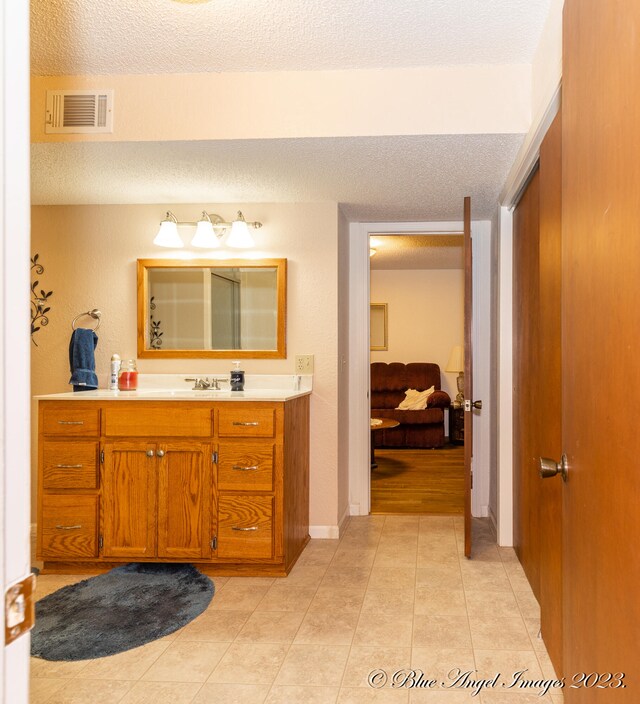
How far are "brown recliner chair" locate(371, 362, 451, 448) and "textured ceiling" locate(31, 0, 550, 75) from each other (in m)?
4.94

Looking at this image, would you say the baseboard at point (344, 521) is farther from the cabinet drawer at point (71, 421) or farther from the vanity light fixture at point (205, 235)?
the vanity light fixture at point (205, 235)

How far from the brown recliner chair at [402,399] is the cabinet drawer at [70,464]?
4185mm

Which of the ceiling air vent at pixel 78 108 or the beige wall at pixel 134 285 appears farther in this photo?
the beige wall at pixel 134 285

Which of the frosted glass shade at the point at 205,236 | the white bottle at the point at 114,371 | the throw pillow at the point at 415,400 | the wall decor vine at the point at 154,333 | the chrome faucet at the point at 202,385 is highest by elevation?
the frosted glass shade at the point at 205,236

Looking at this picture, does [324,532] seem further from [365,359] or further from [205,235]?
[205,235]

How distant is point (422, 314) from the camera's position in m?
8.33

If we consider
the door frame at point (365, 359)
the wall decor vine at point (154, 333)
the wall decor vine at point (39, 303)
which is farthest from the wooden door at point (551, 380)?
the wall decor vine at point (39, 303)

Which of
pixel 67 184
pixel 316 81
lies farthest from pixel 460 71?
pixel 67 184

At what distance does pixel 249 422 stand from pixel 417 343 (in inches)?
Answer: 216

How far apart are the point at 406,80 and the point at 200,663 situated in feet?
8.05

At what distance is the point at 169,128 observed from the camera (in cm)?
275

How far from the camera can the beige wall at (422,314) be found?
823 cm

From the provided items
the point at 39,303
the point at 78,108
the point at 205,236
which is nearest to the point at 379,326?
the point at 205,236

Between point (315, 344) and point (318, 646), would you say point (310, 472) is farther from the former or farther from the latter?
point (318, 646)
